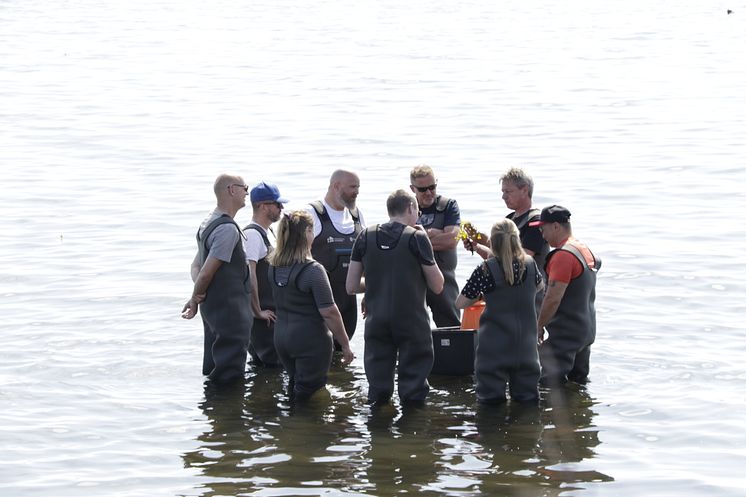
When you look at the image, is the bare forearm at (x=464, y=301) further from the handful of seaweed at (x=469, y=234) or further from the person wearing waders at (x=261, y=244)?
the person wearing waders at (x=261, y=244)

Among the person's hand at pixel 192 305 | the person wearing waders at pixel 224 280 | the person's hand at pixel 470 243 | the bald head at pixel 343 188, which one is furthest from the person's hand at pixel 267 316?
the person's hand at pixel 470 243

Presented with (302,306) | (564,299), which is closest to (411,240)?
(302,306)

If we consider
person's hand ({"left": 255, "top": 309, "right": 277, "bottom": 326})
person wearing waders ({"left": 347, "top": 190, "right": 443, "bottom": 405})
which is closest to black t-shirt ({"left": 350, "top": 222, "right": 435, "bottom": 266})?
person wearing waders ({"left": 347, "top": 190, "right": 443, "bottom": 405})

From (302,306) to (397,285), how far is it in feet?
2.82

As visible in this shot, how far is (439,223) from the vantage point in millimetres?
12086

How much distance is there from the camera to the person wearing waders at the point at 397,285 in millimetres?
10422

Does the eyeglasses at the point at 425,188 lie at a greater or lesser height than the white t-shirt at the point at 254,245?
greater

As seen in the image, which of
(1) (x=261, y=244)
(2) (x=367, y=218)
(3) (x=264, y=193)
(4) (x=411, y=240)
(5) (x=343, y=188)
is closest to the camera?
(4) (x=411, y=240)

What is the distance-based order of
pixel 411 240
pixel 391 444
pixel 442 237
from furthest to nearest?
pixel 442 237, pixel 411 240, pixel 391 444

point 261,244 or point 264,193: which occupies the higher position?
point 264,193

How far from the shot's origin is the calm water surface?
10.0m

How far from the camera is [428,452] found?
10078 mm

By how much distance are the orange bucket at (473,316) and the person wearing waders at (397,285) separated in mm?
1004

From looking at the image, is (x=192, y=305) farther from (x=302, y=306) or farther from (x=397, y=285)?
(x=397, y=285)
